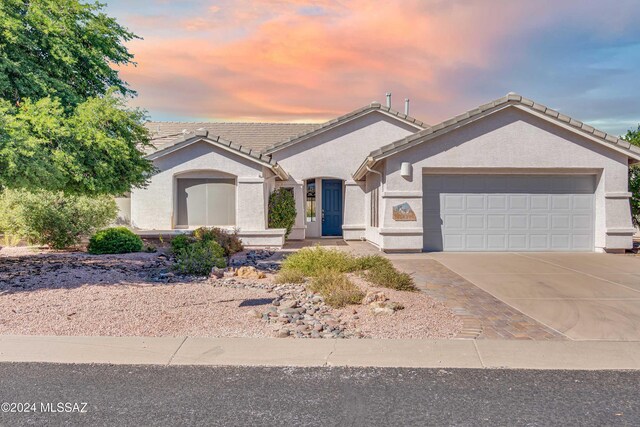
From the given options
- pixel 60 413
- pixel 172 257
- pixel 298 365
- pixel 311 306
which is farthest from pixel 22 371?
pixel 172 257

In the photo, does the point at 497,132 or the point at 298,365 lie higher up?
the point at 497,132

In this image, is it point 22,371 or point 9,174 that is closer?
point 22,371

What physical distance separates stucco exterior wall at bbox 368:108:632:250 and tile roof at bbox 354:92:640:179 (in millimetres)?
250

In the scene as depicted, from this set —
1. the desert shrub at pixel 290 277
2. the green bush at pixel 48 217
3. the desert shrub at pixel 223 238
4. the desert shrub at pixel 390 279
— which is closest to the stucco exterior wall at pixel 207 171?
the desert shrub at pixel 223 238

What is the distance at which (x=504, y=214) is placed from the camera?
1590 centimetres

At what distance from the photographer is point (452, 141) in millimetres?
15656

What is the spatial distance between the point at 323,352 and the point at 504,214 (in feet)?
39.2

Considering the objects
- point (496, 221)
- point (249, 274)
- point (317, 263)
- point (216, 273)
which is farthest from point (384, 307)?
point (496, 221)

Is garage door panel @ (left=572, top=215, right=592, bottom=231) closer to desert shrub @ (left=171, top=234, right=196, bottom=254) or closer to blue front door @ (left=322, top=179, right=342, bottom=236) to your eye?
blue front door @ (left=322, top=179, right=342, bottom=236)

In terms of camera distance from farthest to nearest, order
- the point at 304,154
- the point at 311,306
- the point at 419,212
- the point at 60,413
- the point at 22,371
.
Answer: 1. the point at 304,154
2. the point at 419,212
3. the point at 311,306
4. the point at 22,371
5. the point at 60,413

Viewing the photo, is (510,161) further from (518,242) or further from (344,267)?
(344,267)

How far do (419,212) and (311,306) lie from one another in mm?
8641

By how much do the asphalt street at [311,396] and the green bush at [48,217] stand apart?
1043cm

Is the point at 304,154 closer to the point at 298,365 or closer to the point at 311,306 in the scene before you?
the point at 311,306
